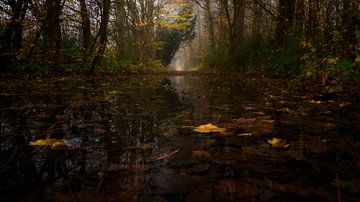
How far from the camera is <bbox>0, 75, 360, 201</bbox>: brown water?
1.17 metres

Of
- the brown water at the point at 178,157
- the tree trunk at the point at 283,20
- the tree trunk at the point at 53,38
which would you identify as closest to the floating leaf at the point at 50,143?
the brown water at the point at 178,157

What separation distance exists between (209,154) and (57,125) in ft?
4.42

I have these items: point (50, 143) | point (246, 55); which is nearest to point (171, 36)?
point (246, 55)

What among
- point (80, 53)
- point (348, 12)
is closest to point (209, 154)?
point (348, 12)

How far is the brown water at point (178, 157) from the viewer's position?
1168mm

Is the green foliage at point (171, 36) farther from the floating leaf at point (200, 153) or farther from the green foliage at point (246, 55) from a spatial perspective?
the floating leaf at point (200, 153)

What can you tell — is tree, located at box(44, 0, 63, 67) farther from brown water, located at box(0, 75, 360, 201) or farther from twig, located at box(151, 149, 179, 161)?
twig, located at box(151, 149, 179, 161)

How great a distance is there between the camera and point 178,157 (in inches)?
62.3

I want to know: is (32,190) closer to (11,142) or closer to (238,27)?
(11,142)

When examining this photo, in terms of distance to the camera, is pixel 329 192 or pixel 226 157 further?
pixel 226 157

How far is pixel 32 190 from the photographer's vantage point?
1.16 meters

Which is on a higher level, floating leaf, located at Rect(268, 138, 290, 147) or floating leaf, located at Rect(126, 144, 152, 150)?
floating leaf, located at Rect(268, 138, 290, 147)

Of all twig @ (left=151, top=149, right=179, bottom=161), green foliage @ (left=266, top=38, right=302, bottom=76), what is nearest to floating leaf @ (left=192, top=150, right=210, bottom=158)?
twig @ (left=151, top=149, right=179, bottom=161)

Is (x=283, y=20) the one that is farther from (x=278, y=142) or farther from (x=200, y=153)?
(x=200, y=153)
